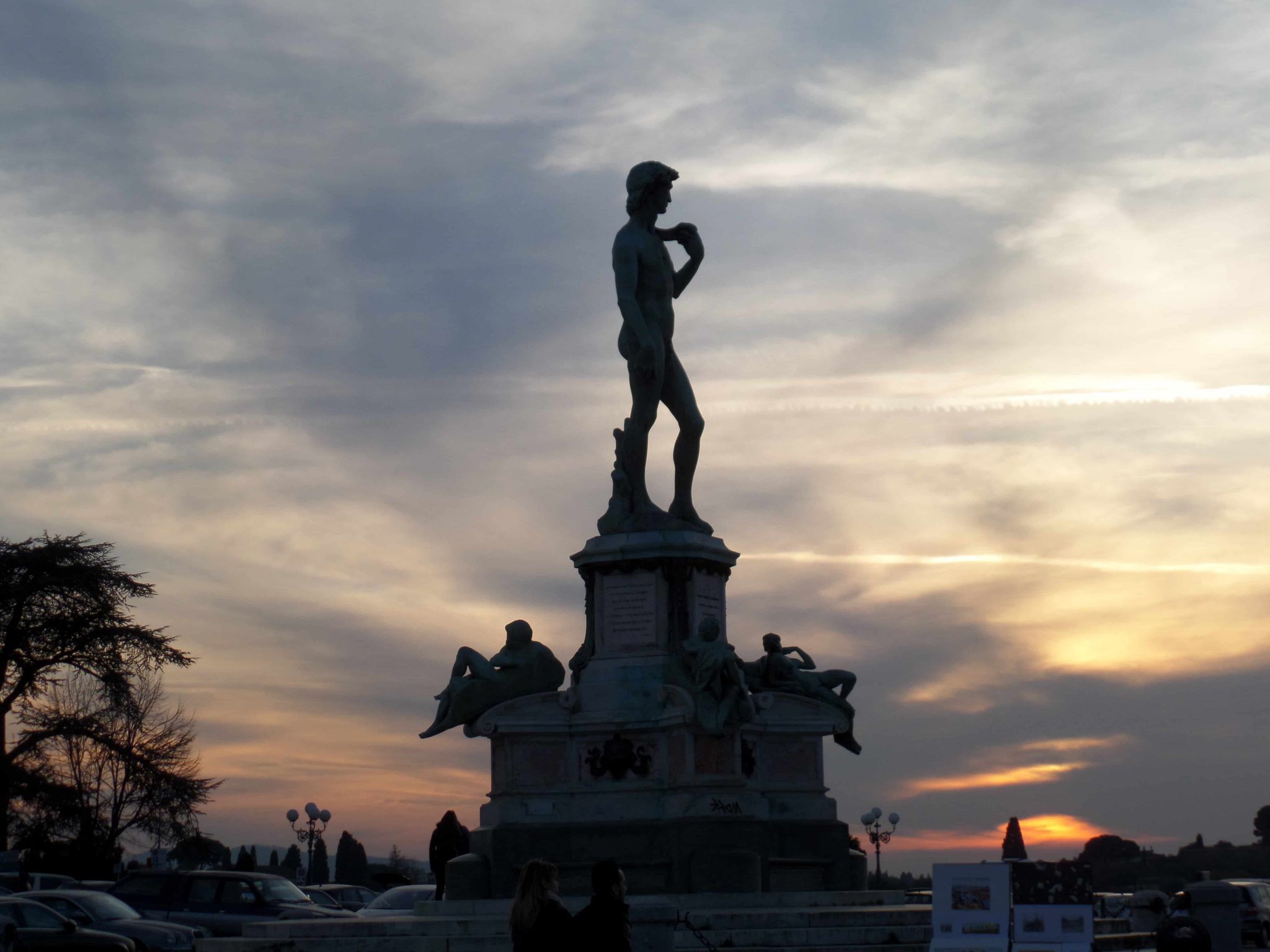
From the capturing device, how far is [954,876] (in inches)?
531

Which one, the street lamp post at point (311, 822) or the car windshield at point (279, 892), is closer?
the car windshield at point (279, 892)

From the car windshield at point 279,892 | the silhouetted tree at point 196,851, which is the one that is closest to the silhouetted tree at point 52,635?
the silhouetted tree at point 196,851

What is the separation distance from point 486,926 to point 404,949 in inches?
41.4

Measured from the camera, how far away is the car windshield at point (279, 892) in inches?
992

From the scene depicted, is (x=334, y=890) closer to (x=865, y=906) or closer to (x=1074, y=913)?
(x=865, y=906)

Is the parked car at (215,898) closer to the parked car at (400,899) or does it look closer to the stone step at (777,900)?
the parked car at (400,899)

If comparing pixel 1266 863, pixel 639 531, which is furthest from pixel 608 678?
pixel 1266 863

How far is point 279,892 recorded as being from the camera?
25.4 metres

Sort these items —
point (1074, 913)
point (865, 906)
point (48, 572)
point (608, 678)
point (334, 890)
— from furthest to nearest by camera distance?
point (48, 572), point (334, 890), point (608, 678), point (865, 906), point (1074, 913)

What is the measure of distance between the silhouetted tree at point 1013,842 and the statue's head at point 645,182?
882 centimetres

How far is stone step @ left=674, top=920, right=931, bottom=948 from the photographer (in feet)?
53.5

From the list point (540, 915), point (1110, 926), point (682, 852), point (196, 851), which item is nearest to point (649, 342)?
point (682, 852)

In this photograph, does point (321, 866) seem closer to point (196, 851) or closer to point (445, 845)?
point (196, 851)

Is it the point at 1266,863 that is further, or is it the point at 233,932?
the point at 1266,863
